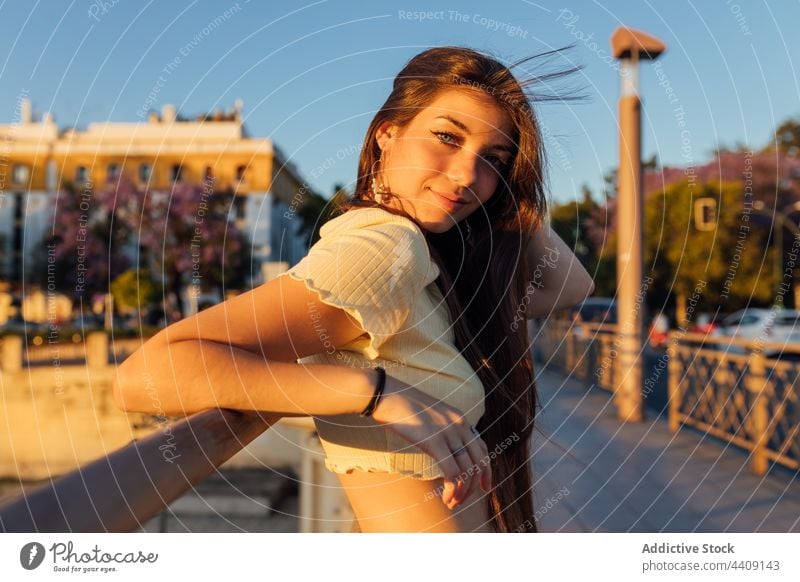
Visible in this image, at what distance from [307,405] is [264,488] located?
21.4 m

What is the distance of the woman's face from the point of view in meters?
1.10

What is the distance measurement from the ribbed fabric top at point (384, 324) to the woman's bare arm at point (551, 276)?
29 centimetres

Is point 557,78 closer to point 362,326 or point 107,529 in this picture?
point 362,326

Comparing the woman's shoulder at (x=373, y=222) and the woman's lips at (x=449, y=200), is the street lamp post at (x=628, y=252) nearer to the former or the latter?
the woman's lips at (x=449, y=200)

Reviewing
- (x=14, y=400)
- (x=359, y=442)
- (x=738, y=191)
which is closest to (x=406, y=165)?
(x=359, y=442)

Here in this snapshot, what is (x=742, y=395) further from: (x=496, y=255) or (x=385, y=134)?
(x=385, y=134)

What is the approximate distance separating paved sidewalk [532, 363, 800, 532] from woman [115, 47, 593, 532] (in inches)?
53.6

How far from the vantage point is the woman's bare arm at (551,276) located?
131 centimetres

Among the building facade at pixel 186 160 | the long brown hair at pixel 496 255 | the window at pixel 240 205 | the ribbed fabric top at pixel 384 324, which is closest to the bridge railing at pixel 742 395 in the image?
the building facade at pixel 186 160

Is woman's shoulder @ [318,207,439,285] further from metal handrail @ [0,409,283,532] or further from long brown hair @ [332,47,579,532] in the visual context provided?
metal handrail @ [0,409,283,532]

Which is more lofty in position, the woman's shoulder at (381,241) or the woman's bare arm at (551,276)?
the woman's shoulder at (381,241)

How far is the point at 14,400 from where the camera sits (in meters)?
20.1

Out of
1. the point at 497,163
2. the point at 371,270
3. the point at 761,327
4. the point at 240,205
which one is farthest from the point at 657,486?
the point at 761,327

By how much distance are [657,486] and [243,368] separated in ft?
12.1
